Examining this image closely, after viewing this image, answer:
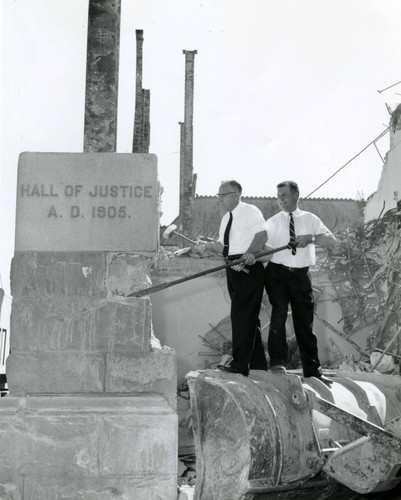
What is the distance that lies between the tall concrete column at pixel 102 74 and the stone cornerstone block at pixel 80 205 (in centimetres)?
51

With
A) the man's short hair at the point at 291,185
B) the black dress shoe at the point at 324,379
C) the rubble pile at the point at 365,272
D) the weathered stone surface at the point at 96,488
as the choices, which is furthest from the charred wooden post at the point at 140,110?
the weathered stone surface at the point at 96,488

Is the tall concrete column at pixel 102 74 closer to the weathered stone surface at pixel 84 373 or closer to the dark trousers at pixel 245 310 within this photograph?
the dark trousers at pixel 245 310

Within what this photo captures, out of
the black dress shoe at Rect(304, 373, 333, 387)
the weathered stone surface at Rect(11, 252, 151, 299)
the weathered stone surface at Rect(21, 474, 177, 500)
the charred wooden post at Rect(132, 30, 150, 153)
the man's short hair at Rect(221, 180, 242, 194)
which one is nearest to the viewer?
the weathered stone surface at Rect(21, 474, 177, 500)

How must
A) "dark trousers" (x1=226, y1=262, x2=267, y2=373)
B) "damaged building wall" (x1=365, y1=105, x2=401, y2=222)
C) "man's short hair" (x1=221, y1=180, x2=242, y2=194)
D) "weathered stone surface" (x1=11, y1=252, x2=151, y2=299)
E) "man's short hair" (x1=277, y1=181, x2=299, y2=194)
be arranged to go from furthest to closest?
"damaged building wall" (x1=365, y1=105, x2=401, y2=222) < "man's short hair" (x1=277, y1=181, x2=299, y2=194) < "man's short hair" (x1=221, y1=180, x2=242, y2=194) < "dark trousers" (x1=226, y1=262, x2=267, y2=373) < "weathered stone surface" (x1=11, y1=252, x2=151, y2=299)

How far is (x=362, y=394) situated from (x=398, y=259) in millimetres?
6982

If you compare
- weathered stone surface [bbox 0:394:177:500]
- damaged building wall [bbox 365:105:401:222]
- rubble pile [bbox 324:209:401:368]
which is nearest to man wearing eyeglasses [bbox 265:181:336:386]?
weathered stone surface [bbox 0:394:177:500]

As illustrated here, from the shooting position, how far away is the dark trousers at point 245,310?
5719mm

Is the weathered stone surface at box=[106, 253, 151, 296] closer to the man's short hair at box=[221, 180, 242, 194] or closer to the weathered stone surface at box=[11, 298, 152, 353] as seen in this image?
the weathered stone surface at box=[11, 298, 152, 353]

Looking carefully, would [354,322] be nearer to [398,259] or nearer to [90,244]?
[398,259]

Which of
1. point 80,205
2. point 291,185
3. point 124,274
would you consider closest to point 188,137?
point 291,185

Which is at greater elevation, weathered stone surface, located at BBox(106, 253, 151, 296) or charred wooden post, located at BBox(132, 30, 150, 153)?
charred wooden post, located at BBox(132, 30, 150, 153)

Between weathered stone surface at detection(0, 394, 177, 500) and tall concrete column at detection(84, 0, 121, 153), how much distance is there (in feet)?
6.74

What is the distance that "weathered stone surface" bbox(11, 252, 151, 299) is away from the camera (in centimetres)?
498

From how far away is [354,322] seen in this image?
1445cm
